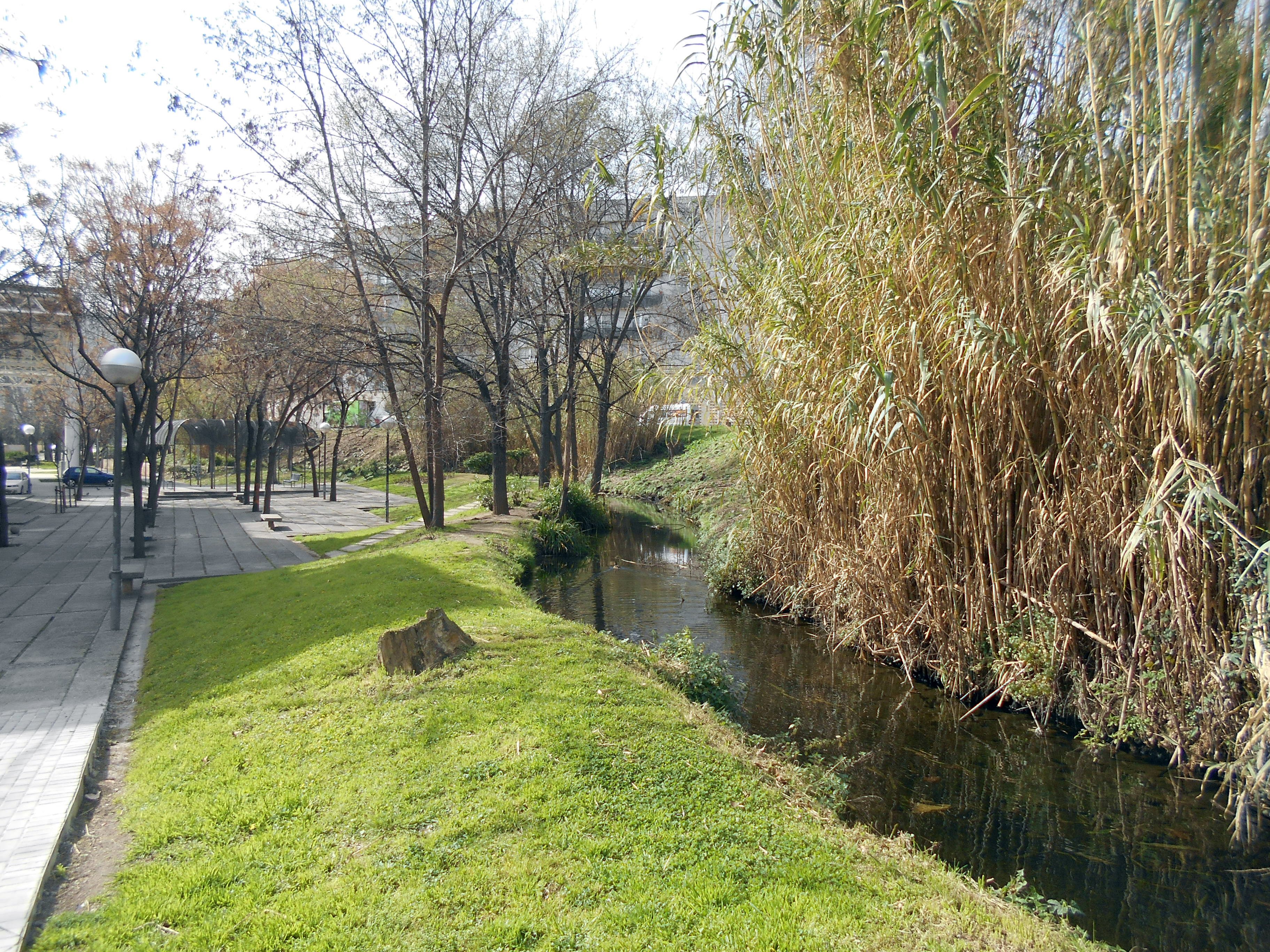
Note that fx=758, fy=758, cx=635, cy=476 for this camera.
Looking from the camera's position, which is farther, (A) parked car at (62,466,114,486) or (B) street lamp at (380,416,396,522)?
(A) parked car at (62,466,114,486)

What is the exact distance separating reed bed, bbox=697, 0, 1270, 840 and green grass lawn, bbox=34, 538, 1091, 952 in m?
2.05

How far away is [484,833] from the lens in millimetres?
3104

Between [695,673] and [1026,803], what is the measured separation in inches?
89.8

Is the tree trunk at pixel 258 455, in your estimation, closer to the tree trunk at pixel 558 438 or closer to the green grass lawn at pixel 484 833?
the tree trunk at pixel 558 438

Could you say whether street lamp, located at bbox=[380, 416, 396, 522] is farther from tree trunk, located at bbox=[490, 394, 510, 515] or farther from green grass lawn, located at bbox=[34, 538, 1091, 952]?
green grass lawn, located at bbox=[34, 538, 1091, 952]

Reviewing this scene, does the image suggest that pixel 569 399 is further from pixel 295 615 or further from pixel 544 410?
pixel 295 615

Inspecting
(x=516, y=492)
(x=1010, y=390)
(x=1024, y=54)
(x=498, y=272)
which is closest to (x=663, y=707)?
(x=1010, y=390)

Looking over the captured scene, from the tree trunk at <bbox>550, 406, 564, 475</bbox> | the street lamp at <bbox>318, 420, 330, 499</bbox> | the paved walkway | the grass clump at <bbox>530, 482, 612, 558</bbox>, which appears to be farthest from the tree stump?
the street lamp at <bbox>318, 420, 330, 499</bbox>

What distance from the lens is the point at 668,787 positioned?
3.52 metres

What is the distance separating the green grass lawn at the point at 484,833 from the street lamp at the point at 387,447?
842 cm

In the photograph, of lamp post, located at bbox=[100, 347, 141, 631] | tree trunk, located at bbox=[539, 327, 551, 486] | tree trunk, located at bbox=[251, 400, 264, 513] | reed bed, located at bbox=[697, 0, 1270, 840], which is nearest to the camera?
reed bed, located at bbox=[697, 0, 1270, 840]

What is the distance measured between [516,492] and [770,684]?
36.7 ft

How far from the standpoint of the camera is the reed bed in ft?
12.3

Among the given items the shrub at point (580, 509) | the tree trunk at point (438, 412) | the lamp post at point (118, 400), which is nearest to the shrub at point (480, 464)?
the shrub at point (580, 509)
